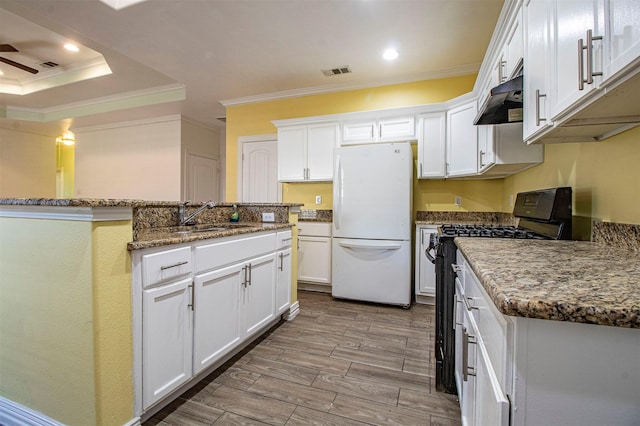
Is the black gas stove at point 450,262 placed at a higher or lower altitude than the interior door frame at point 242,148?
lower

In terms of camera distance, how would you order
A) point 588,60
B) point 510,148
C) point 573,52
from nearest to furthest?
point 588,60 → point 573,52 → point 510,148

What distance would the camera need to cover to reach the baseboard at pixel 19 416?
137 cm

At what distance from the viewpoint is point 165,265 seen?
1439 mm

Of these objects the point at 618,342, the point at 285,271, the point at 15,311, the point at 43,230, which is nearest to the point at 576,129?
the point at 618,342

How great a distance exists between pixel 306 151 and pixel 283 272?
5.70 ft

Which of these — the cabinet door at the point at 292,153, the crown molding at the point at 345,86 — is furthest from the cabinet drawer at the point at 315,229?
the crown molding at the point at 345,86

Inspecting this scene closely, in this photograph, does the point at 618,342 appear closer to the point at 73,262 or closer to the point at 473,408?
the point at 473,408

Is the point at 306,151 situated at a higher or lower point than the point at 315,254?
higher

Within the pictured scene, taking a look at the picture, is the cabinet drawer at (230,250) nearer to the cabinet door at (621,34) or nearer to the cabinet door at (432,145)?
the cabinet door at (621,34)

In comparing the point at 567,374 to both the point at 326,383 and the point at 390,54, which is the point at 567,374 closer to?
the point at 326,383

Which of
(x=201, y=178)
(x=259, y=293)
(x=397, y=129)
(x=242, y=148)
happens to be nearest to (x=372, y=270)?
(x=259, y=293)

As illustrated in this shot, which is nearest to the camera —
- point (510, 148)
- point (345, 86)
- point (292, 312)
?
point (510, 148)

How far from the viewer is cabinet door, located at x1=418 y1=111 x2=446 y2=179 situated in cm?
317

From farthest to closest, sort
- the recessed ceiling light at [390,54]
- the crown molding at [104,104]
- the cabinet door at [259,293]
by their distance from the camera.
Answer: the crown molding at [104,104] < the recessed ceiling light at [390,54] < the cabinet door at [259,293]
